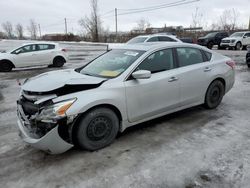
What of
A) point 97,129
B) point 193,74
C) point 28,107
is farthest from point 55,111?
point 193,74

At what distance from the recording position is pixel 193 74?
471cm

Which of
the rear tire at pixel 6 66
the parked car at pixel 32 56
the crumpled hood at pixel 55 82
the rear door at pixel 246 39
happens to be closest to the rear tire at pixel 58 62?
the parked car at pixel 32 56

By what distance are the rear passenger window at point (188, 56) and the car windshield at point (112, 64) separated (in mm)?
856

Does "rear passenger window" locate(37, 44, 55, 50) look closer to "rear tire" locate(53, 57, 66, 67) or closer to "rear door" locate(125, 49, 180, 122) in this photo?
"rear tire" locate(53, 57, 66, 67)

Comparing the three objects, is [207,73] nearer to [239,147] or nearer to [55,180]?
[239,147]

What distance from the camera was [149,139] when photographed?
4047mm

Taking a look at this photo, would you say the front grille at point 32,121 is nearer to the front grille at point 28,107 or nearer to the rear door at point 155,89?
the front grille at point 28,107

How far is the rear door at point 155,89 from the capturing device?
3922mm

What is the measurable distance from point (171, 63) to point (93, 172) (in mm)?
2420

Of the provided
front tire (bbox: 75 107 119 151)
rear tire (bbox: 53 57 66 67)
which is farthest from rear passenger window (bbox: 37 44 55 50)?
front tire (bbox: 75 107 119 151)

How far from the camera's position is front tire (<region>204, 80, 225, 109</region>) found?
5.18 m

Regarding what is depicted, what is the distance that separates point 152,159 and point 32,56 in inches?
445

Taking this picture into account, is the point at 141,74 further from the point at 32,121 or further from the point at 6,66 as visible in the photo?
the point at 6,66

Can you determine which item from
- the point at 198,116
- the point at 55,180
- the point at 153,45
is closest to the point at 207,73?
the point at 198,116
